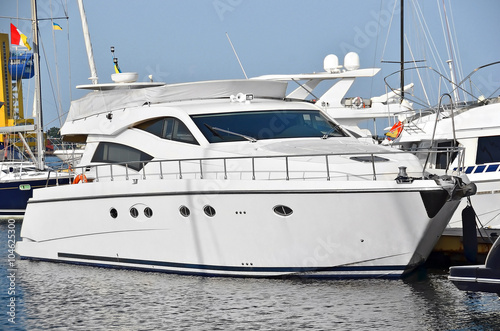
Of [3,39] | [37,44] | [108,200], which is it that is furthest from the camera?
[3,39]

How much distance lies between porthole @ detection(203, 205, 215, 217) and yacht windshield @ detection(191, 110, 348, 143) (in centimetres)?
142

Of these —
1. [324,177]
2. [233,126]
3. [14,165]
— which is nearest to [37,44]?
[14,165]

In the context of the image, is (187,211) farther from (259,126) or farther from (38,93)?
(38,93)

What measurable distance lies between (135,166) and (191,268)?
2.17 meters

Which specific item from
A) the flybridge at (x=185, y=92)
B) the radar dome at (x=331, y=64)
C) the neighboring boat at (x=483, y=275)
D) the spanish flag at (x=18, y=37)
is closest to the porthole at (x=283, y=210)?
the neighboring boat at (x=483, y=275)

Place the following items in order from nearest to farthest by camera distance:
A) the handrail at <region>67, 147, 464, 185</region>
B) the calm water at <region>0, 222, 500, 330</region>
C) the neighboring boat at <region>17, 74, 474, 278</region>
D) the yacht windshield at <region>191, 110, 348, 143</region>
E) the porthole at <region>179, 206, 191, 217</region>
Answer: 1. the calm water at <region>0, 222, 500, 330</region>
2. the neighboring boat at <region>17, 74, 474, 278</region>
3. the handrail at <region>67, 147, 464, 185</region>
4. the porthole at <region>179, 206, 191, 217</region>
5. the yacht windshield at <region>191, 110, 348, 143</region>

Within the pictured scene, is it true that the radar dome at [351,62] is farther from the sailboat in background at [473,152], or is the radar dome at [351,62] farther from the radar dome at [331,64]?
the sailboat in background at [473,152]

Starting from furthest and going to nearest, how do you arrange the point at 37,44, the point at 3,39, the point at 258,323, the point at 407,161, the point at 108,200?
the point at 3,39 < the point at 37,44 < the point at 108,200 < the point at 407,161 < the point at 258,323

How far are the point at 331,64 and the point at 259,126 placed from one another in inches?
612

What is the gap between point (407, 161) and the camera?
12438 millimetres

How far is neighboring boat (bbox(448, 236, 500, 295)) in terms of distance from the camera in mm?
9141

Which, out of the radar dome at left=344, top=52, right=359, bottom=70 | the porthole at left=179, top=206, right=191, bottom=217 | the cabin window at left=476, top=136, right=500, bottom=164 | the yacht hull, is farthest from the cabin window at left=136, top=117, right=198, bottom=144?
the radar dome at left=344, top=52, right=359, bottom=70

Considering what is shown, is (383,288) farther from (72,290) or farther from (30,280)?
(30,280)

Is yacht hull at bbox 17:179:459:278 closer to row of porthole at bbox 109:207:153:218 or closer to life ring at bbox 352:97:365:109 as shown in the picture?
row of porthole at bbox 109:207:153:218
